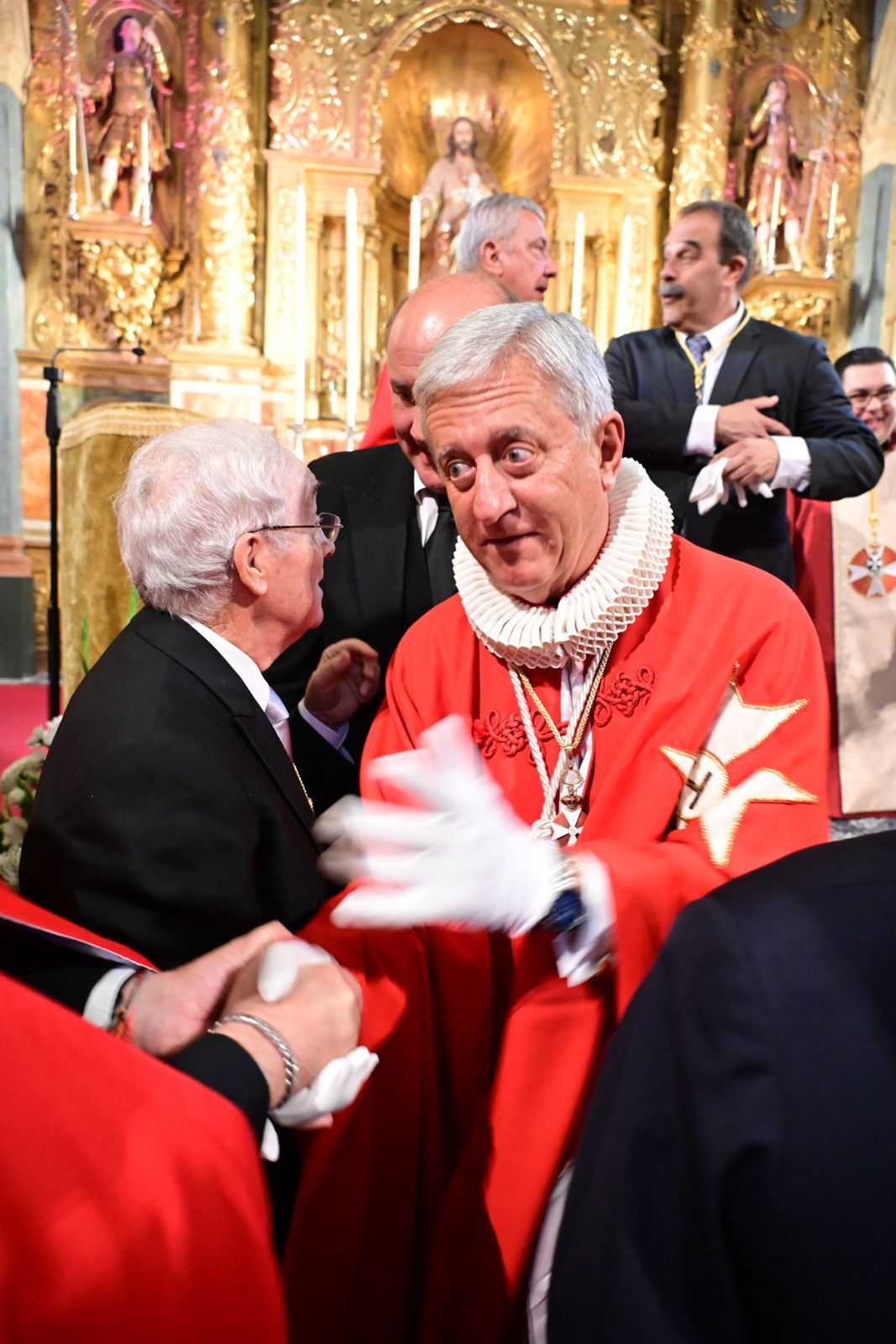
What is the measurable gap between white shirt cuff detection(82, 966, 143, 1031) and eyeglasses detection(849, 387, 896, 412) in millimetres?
4680

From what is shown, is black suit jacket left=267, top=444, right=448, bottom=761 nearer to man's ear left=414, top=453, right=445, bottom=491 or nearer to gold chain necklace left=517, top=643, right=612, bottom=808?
man's ear left=414, top=453, right=445, bottom=491

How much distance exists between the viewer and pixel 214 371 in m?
9.04

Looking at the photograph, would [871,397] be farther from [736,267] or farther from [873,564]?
[736,267]

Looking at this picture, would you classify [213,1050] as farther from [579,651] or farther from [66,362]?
[66,362]

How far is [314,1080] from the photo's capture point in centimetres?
131

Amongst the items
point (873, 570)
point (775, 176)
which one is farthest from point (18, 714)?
point (775, 176)

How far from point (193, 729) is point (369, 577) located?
1118mm

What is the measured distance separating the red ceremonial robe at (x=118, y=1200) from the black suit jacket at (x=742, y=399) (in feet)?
9.01

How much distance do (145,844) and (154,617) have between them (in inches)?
19.3

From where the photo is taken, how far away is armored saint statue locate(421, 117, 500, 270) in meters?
9.59

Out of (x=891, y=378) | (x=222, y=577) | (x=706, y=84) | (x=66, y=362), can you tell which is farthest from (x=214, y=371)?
(x=222, y=577)

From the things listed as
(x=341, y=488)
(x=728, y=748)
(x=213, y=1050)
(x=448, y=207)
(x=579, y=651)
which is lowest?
(x=213, y=1050)

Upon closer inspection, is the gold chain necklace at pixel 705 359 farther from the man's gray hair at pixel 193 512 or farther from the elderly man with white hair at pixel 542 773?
the man's gray hair at pixel 193 512

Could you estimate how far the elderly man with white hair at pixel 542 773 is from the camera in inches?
61.5
